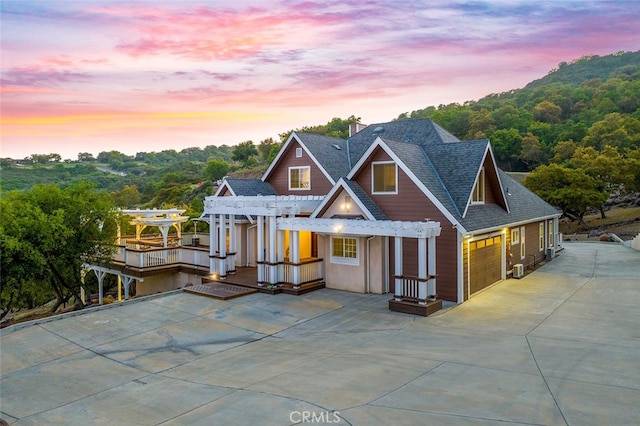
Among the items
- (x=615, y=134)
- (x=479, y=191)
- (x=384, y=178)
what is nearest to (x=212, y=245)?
(x=384, y=178)

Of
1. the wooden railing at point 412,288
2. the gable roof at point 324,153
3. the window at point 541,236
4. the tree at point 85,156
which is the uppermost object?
the tree at point 85,156

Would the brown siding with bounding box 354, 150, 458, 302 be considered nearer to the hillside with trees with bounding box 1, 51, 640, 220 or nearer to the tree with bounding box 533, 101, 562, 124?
the hillside with trees with bounding box 1, 51, 640, 220

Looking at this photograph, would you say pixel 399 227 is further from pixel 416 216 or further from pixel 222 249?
pixel 222 249

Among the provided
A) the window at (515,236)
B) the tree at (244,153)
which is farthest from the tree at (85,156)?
the window at (515,236)

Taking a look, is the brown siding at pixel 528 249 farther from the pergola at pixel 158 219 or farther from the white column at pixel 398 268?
the pergola at pixel 158 219

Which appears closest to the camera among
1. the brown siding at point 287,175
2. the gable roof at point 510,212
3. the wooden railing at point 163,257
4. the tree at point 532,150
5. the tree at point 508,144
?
the gable roof at point 510,212

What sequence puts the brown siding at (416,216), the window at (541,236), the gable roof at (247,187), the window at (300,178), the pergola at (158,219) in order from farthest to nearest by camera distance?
the window at (541,236), the pergola at (158,219), the gable roof at (247,187), the window at (300,178), the brown siding at (416,216)
